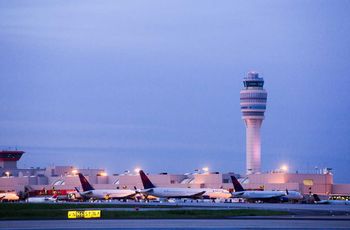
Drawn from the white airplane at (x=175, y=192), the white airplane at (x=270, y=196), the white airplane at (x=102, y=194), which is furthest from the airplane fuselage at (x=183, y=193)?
the white airplane at (x=270, y=196)

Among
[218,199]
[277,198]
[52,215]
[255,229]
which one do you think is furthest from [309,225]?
[218,199]

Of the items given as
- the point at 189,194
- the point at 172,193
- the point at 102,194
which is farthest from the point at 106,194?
the point at 189,194

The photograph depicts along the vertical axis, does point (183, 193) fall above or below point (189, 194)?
above

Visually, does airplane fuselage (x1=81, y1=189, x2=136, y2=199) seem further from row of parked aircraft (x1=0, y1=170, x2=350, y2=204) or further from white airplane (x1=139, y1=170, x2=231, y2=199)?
white airplane (x1=139, y1=170, x2=231, y2=199)

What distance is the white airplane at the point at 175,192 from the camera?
599 feet

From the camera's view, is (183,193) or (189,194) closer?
(183,193)

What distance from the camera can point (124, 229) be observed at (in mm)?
67438

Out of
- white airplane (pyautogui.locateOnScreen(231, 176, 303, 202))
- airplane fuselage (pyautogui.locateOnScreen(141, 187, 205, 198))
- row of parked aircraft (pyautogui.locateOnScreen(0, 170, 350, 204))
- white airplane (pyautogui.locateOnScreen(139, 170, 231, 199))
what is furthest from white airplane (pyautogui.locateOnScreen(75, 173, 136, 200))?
white airplane (pyautogui.locateOnScreen(231, 176, 303, 202))

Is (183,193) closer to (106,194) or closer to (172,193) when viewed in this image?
(172,193)

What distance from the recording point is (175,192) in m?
184

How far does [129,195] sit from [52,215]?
96358 millimetres

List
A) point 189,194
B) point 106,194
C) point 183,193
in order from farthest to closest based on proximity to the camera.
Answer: point 106,194, point 189,194, point 183,193

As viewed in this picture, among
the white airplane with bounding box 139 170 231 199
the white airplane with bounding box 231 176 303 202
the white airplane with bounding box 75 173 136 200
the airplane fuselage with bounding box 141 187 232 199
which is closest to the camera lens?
the white airplane with bounding box 231 176 303 202

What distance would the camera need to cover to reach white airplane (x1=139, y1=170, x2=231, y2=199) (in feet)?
599
